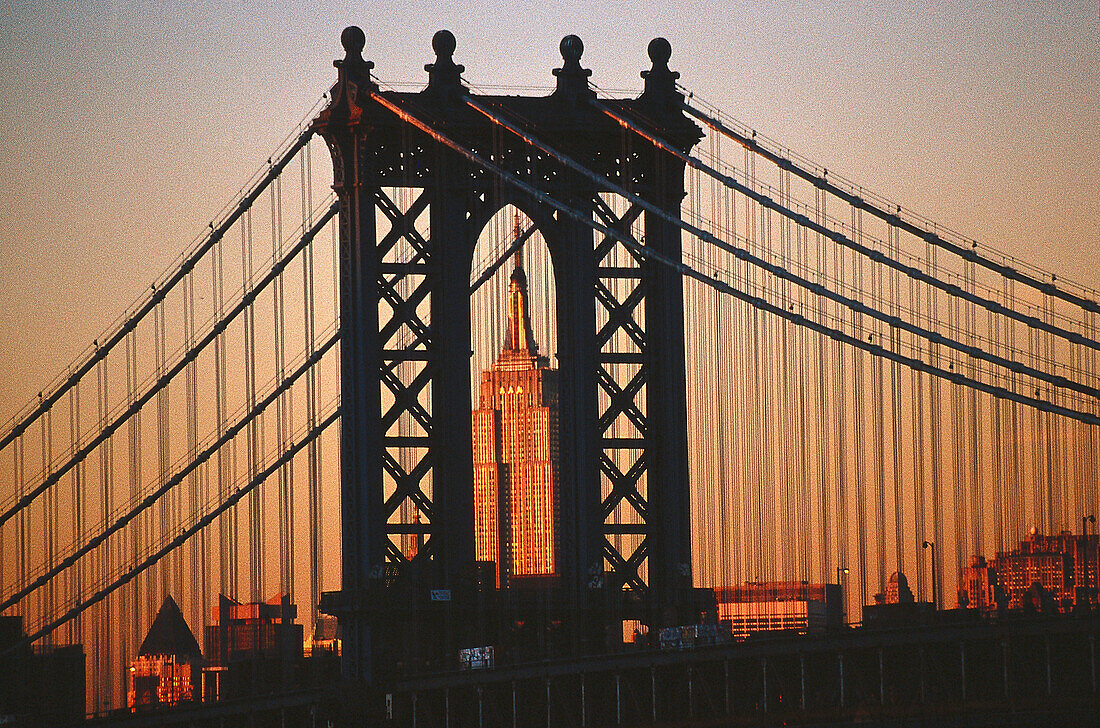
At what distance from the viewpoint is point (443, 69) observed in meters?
87.0

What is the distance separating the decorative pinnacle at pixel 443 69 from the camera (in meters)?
86.8

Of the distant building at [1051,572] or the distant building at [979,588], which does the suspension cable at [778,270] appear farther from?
the distant building at [979,588]

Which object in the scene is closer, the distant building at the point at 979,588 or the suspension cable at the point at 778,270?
the suspension cable at the point at 778,270

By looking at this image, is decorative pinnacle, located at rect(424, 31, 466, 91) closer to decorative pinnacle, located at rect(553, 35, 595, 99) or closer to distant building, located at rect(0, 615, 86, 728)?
decorative pinnacle, located at rect(553, 35, 595, 99)

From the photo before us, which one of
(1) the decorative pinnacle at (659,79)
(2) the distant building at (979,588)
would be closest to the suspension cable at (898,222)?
(1) the decorative pinnacle at (659,79)

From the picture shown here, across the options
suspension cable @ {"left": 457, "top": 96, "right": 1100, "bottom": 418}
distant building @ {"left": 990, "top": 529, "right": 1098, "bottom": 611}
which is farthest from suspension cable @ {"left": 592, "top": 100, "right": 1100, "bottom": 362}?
distant building @ {"left": 990, "top": 529, "right": 1098, "bottom": 611}

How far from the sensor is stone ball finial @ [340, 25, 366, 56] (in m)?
86.4

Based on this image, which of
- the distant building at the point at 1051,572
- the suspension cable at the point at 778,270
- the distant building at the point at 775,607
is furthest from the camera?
the distant building at the point at 1051,572

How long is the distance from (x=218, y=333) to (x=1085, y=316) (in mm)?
27993

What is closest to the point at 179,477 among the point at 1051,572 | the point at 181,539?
the point at 181,539

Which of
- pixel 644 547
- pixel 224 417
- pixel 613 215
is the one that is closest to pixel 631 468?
pixel 644 547

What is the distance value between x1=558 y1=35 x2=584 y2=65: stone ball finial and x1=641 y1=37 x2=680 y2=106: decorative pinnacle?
2378 mm

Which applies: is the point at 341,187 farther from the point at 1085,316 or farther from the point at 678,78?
the point at 1085,316

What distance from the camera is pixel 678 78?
90.1 m
